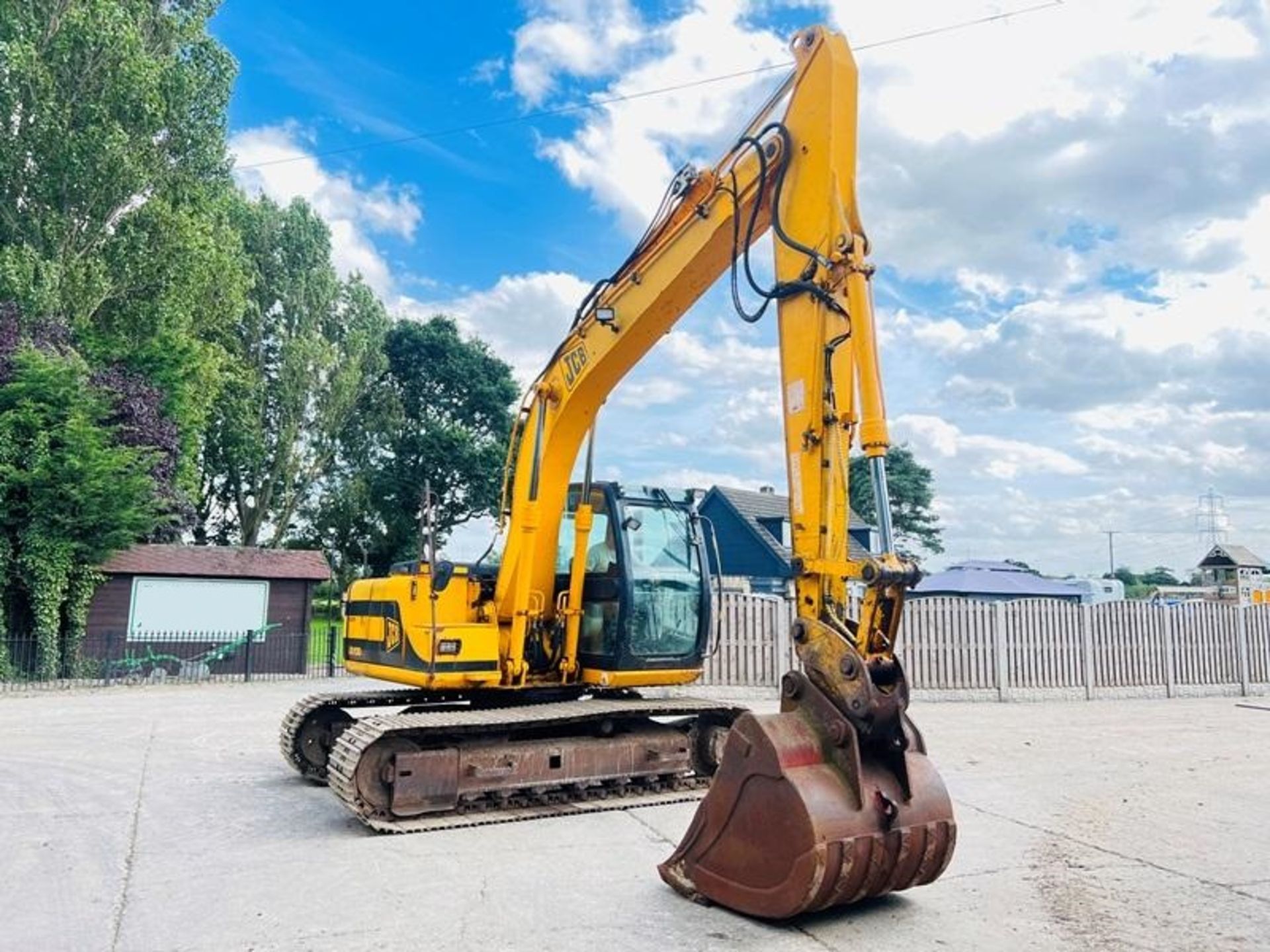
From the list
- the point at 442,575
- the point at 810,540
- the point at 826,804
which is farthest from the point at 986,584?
the point at 826,804

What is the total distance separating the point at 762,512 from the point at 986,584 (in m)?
8.80

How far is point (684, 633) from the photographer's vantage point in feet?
24.8

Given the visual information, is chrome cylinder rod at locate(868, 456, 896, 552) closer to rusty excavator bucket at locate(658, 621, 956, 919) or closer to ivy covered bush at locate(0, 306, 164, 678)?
rusty excavator bucket at locate(658, 621, 956, 919)

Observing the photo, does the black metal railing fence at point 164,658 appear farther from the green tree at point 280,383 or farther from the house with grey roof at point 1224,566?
the house with grey roof at point 1224,566

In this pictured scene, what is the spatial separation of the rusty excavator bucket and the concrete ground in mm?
213

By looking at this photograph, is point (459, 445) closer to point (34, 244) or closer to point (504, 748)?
point (34, 244)

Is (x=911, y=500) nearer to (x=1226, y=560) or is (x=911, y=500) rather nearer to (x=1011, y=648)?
(x=1226, y=560)

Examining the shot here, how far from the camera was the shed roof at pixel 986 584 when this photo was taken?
30.0m

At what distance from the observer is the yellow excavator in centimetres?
431

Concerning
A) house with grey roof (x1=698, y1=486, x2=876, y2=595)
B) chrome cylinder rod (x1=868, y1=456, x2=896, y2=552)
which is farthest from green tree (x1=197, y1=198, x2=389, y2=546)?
chrome cylinder rod (x1=868, y1=456, x2=896, y2=552)

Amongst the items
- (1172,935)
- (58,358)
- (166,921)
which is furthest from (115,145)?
(1172,935)

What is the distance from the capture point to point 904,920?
4410mm

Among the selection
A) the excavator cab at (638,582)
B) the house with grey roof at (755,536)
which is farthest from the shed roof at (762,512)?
the excavator cab at (638,582)

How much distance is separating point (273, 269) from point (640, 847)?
2843cm
